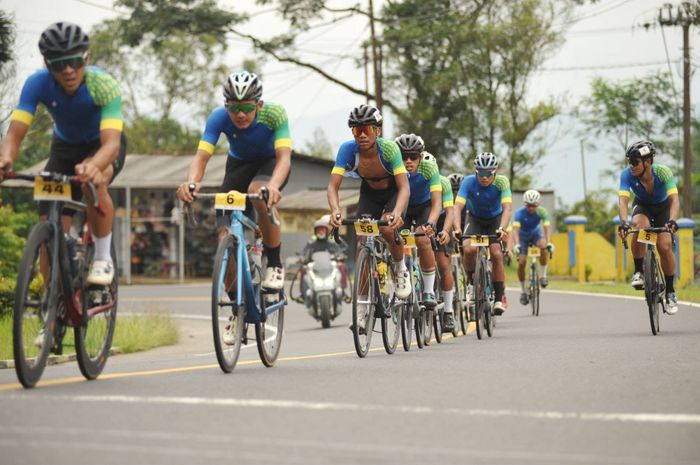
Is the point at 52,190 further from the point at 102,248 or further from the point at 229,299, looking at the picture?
the point at 229,299

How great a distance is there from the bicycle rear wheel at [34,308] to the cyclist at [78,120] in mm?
370

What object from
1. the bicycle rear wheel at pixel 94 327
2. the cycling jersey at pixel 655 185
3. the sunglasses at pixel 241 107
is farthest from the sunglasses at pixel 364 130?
the cycling jersey at pixel 655 185

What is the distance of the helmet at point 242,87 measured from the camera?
9.82 m

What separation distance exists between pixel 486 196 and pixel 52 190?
9628 mm

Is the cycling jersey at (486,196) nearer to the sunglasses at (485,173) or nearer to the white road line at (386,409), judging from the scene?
the sunglasses at (485,173)

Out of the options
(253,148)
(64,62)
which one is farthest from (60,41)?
(253,148)

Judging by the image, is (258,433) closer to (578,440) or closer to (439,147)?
(578,440)

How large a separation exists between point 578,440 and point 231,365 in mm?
3791

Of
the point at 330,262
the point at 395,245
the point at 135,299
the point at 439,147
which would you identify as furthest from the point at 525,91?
the point at 395,245

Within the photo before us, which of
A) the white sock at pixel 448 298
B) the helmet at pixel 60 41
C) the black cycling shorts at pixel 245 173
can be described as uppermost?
the helmet at pixel 60 41

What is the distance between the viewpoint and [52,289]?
8.07 metres

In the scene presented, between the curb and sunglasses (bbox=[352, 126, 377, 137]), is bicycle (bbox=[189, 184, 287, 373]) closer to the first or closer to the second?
sunglasses (bbox=[352, 126, 377, 137])

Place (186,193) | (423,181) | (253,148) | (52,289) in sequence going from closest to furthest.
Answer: (52,289) → (186,193) → (253,148) → (423,181)

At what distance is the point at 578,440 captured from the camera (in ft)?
21.0
